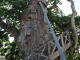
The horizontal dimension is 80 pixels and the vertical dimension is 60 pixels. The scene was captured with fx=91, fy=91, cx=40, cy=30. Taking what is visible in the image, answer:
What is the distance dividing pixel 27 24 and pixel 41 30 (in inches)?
43.5

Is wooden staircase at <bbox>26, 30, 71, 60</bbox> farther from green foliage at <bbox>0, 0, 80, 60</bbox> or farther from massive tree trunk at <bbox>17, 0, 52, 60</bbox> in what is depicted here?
green foliage at <bbox>0, 0, 80, 60</bbox>

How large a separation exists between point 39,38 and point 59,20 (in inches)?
130

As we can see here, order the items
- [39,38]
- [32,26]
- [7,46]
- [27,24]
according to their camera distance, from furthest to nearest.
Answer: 1. [7,46]
2. [27,24]
3. [32,26]
4. [39,38]

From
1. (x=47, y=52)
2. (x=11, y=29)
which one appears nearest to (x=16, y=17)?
(x=11, y=29)

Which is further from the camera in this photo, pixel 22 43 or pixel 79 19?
pixel 79 19

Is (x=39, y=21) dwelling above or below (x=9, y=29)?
below

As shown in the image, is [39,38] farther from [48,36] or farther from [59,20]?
[59,20]

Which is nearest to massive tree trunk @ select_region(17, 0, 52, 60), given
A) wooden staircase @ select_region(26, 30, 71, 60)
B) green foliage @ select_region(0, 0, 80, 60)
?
wooden staircase @ select_region(26, 30, 71, 60)

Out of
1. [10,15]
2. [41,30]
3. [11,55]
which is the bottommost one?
[11,55]

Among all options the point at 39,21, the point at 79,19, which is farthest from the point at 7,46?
the point at 79,19

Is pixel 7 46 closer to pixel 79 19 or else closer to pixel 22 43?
pixel 22 43

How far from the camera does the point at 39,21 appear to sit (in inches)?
214

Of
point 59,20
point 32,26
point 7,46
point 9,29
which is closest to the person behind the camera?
point 32,26

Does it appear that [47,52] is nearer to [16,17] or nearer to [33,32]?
[33,32]
